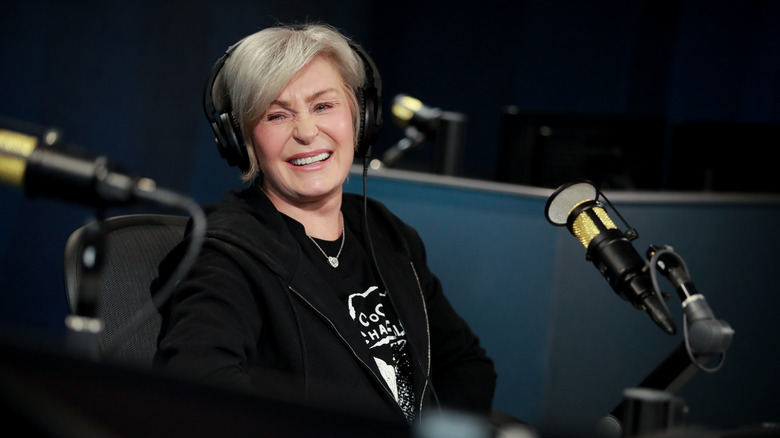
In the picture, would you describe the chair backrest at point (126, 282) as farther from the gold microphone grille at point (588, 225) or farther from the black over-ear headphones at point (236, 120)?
the gold microphone grille at point (588, 225)

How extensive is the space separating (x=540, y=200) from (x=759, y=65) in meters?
2.44

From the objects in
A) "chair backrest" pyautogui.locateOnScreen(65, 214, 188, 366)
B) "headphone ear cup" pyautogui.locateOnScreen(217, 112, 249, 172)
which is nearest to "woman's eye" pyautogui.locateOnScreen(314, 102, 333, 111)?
"headphone ear cup" pyautogui.locateOnScreen(217, 112, 249, 172)

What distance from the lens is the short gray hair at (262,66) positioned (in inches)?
60.1

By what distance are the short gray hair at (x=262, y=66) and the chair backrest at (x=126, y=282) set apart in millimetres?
222

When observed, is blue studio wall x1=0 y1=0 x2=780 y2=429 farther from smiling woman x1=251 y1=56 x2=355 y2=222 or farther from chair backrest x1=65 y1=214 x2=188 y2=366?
smiling woman x1=251 y1=56 x2=355 y2=222

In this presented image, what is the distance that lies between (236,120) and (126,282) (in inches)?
14.0

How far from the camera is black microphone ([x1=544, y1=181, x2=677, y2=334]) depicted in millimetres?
1021

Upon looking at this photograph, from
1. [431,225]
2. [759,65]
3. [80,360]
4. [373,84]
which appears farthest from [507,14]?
[80,360]

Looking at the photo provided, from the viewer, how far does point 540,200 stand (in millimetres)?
2293

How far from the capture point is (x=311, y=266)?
1.48 m

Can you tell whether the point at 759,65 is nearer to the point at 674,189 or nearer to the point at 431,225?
the point at 674,189

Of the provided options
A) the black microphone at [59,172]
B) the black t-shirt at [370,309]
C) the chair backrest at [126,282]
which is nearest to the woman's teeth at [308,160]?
the black t-shirt at [370,309]

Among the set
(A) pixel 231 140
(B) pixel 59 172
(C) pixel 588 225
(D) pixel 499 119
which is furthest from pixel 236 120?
(D) pixel 499 119

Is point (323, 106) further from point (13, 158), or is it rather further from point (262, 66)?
point (13, 158)
